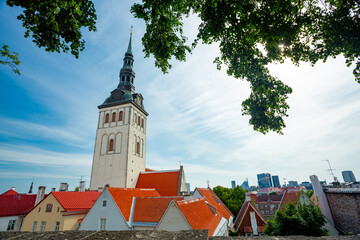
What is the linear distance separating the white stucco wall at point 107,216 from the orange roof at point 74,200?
15.2ft

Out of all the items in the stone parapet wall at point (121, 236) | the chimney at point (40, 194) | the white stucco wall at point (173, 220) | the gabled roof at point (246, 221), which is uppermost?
the chimney at point (40, 194)

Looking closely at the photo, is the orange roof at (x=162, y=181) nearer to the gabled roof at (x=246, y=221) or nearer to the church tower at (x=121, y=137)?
the church tower at (x=121, y=137)

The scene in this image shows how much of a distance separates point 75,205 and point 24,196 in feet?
44.5

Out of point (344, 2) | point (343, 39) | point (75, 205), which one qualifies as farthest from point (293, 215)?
point (75, 205)

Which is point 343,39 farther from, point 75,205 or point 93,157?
point 93,157

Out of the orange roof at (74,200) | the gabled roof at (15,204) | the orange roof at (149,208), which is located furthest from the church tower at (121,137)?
the orange roof at (149,208)

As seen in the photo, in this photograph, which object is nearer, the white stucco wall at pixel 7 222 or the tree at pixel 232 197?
the white stucco wall at pixel 7 222

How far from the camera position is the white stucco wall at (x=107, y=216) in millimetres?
16891

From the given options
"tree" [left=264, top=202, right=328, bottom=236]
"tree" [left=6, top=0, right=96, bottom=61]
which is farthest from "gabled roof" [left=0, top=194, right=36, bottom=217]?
"tree" [left=264, top=202, right=328, bottom=236]

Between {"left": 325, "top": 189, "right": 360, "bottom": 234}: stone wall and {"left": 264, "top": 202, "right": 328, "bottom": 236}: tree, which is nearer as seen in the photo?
{"left": 264, "top": 202, "right": 328, "bottom": 236}: tree

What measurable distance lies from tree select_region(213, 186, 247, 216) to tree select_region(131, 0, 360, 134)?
107ft

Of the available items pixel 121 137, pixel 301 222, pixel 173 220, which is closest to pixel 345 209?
pixel 301 222

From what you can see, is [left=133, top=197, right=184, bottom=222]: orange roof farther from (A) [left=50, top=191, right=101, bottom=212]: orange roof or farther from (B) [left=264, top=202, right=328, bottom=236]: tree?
(B) [left=264, top=202, right=328, bottom=236]: tree

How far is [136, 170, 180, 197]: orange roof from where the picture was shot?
2856cm
